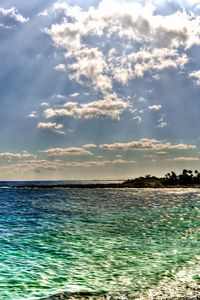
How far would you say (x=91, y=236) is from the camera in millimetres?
37375

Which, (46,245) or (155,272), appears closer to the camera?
(155,272)

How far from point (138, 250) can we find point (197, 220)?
2664cm

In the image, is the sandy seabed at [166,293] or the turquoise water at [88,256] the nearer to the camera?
the sandy seabed at [166,293]

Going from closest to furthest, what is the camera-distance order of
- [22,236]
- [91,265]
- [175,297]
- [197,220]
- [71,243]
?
[175,297] < [91,265] < [71,243] < [22,236] < [197,220]

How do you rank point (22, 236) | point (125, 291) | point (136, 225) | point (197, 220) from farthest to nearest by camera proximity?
point (197, 220) → point (136, 225) → point (22, 236) → point (125, 291)

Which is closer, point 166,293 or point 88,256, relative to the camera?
point 166,293

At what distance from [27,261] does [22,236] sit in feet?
35.0

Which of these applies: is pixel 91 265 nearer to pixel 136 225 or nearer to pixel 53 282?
pixel 53 282

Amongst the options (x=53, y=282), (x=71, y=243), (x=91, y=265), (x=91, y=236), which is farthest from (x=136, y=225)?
(x=53, y=282)

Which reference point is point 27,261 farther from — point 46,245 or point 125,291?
point 125,291

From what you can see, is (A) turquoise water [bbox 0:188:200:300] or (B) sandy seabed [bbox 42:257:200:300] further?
(A) turquoise water [bbox 0:188:200:300]

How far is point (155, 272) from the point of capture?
77.7 ft

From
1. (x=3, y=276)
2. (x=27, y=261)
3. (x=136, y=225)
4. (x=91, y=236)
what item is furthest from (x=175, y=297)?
(x=136, y=225)

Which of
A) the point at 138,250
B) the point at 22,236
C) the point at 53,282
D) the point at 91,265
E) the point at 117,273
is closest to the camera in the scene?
the point at 53,282
